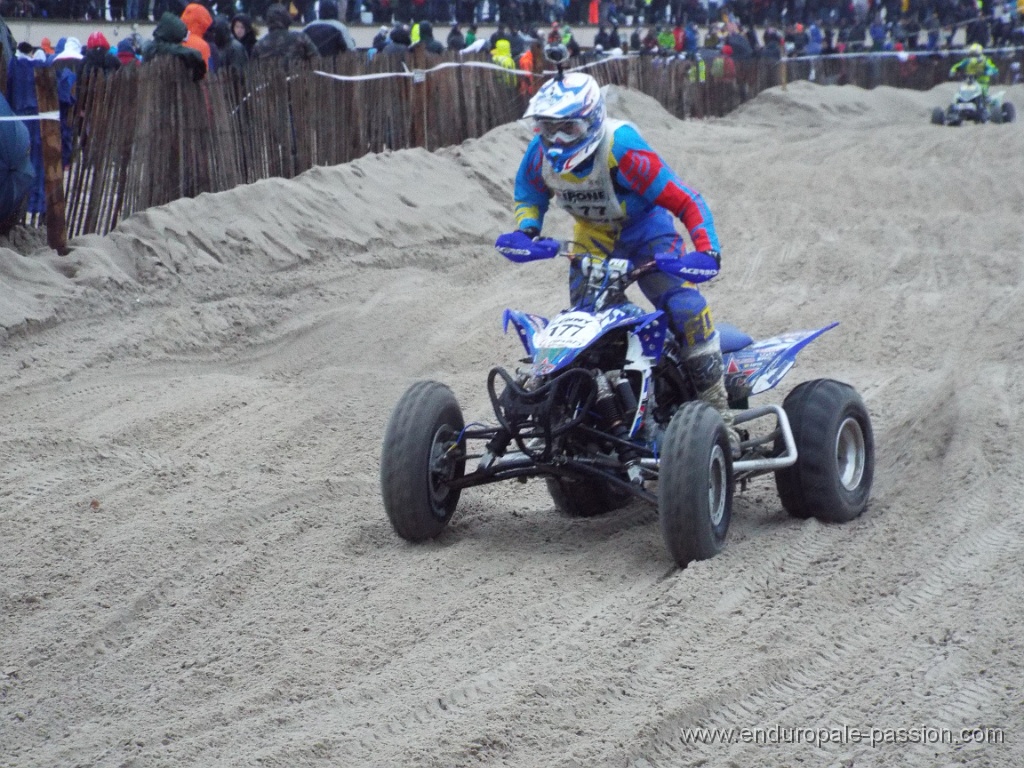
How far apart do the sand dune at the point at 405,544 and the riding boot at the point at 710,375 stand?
0.49 meters

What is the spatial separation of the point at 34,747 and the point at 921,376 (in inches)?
235

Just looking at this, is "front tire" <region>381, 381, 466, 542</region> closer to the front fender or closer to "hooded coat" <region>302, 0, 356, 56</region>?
the front fender

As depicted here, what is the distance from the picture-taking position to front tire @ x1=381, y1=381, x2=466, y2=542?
16.8 ft

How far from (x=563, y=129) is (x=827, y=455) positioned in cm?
180

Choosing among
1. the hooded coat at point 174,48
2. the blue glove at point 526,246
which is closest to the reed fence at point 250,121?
the hooded coat at point 174,48

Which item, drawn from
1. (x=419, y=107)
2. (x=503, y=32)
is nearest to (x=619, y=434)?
(x=419, y=107)

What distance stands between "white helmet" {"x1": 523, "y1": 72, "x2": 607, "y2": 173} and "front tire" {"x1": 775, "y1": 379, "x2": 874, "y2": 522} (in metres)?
1.45

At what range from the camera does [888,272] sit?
10.5 meters

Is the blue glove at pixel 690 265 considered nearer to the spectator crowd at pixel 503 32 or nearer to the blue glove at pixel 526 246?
the blue glove at pixel 526 246

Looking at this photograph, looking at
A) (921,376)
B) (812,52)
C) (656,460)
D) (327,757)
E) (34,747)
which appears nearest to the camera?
(327,757)

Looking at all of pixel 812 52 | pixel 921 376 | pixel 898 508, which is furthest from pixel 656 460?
pixel 812 52

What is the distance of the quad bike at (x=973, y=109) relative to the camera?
21.1m

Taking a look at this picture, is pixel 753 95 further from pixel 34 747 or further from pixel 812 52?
pixel 34 747

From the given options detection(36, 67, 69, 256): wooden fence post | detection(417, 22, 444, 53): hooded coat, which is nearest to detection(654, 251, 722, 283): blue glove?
detection(36, 67, 69, 256): wooden fence post
